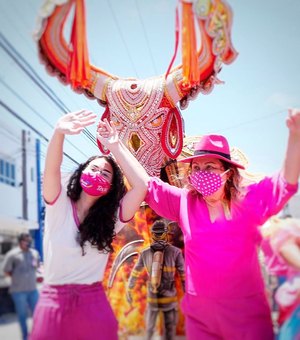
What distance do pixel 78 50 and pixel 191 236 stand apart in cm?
92

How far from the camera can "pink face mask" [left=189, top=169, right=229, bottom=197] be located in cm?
178

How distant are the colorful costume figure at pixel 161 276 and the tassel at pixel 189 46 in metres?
0.80

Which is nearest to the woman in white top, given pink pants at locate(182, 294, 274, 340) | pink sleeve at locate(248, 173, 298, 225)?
pink pants at locate(182, 294, 274, 340)

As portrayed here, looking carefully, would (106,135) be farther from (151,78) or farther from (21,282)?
(21,282)

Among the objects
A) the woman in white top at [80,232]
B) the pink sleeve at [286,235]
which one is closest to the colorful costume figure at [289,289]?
the pink sleeve at [286,235]

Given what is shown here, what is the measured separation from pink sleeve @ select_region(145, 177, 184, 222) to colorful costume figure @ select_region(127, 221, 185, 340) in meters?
0.38

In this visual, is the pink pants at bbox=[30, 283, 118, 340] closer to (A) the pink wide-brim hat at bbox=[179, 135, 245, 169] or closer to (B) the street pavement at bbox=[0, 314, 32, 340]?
(B) the street pavement at bbox=[0, 314, 32, 340]

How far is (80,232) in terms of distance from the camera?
1.78 metres

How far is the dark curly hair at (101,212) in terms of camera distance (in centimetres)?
178

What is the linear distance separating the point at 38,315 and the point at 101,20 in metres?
1.35

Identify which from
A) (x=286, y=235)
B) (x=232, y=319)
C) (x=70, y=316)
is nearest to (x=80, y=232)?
(x=70, y=316)

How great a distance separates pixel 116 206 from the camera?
192 centimetres

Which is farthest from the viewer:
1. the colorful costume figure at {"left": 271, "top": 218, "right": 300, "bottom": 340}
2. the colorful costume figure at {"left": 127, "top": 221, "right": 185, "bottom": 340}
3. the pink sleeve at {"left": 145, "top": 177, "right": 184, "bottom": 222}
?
the colorful costume figure at {"left": 127, "top": 221, "right": 185, "bottom": 340}

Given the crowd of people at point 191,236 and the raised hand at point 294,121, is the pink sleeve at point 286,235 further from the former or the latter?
the raised hand at point 294,121
